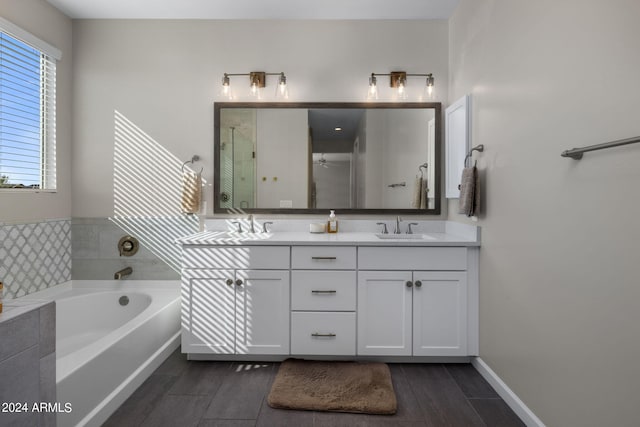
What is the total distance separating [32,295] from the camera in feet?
8.55

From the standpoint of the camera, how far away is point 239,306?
243 centimetres

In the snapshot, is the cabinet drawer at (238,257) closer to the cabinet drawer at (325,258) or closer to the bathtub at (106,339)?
the cabinet drawer at (325,258)

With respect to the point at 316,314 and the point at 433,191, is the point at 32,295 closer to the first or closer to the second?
the point at 316,314

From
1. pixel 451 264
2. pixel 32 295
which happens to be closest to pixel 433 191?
pixel 451 264

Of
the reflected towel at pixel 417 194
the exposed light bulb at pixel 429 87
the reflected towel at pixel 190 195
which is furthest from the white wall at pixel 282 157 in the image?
the exposed light bulb at pixel 429 87

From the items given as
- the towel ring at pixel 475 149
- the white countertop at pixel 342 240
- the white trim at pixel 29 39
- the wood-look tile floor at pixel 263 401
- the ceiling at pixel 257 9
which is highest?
the ceiling at pixel 257 9

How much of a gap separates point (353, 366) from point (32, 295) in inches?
90.7

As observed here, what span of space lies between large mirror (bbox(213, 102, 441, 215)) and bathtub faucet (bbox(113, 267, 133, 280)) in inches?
33.9

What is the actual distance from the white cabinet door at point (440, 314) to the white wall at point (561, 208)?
14cm

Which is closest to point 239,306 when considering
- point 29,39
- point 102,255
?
Result: point 102,255

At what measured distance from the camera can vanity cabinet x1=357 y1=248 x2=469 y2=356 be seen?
2.40 metres

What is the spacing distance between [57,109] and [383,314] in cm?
287

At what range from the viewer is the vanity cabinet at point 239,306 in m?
2.42

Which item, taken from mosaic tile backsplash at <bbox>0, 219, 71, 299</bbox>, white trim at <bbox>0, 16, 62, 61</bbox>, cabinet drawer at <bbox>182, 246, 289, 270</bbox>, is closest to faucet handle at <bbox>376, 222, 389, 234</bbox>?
cabinet drawer at <bbox>182, 246, 289, 270</bbox>
